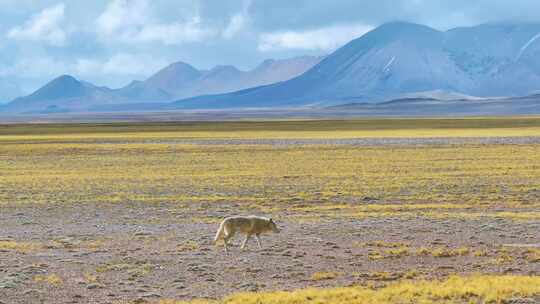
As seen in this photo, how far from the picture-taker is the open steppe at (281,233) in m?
13.6

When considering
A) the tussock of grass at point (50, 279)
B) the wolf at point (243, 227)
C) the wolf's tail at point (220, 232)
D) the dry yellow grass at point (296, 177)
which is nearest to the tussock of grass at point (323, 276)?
the wolf at point (243, 227)

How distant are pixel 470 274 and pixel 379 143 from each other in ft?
176

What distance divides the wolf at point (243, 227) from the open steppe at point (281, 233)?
1.16 ft

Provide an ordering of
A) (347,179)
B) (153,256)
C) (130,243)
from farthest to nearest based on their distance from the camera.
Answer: (347,179) < (130,243) < (153,256)

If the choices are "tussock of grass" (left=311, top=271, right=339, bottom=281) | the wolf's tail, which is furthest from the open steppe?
the wolf's tail

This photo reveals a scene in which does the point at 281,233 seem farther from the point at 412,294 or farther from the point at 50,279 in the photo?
the point at 412,294

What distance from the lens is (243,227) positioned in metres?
17.3

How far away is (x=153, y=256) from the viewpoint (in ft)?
55.2

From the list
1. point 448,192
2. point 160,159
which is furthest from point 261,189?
point 160,159

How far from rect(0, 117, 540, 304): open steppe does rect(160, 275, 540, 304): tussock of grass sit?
3 cm

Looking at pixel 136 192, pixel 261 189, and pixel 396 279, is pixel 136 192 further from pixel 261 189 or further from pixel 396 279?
pixel 396 279

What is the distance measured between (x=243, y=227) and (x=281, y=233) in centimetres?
278

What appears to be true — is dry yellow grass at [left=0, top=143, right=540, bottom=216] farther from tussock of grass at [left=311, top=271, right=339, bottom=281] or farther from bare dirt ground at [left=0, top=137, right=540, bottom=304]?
tussock of grass at [left=311, top=271, right=339, bottom=281]

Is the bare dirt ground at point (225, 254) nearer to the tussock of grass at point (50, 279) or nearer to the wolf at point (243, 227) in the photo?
the tussock of grass at point (50, 279)
